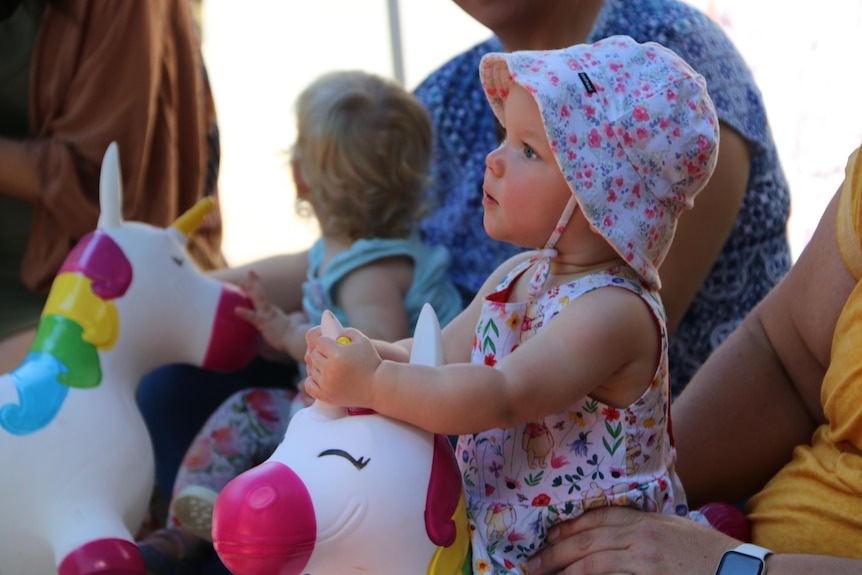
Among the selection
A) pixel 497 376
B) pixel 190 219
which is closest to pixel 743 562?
pixel 497 376

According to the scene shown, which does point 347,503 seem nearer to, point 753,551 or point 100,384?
point 753,551

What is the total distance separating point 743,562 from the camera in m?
0.91

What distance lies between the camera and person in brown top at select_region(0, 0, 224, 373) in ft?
5.71

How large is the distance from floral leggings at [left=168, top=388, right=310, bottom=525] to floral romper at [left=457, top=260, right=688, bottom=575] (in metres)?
0.64

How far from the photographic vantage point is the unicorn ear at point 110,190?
132 cm

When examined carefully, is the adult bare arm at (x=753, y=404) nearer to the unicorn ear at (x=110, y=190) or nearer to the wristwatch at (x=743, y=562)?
the wristwatch at (x=743, y=562)

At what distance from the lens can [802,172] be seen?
257 cm

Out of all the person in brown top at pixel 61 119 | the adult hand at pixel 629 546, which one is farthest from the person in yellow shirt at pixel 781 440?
the person in brown top at pixel 61 119

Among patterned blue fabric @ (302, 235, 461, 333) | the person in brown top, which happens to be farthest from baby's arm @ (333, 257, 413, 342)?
the person in brown top

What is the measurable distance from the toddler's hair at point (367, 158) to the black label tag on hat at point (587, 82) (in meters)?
0.79

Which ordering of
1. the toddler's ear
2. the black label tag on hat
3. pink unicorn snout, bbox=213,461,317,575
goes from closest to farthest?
pink unicorn snout, bbox=213,461,317,575, the black label tag on hat, the toddler's ear

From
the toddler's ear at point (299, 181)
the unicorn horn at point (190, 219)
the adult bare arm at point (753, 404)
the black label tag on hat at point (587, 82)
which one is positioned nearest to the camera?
the black label tag on hat at point (587, 82)

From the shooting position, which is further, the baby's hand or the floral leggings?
the floral leggings

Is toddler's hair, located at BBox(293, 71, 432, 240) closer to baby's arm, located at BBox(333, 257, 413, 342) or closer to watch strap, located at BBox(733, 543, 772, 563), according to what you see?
baby's arm, located at BBox(333, 257, 413, 342)
